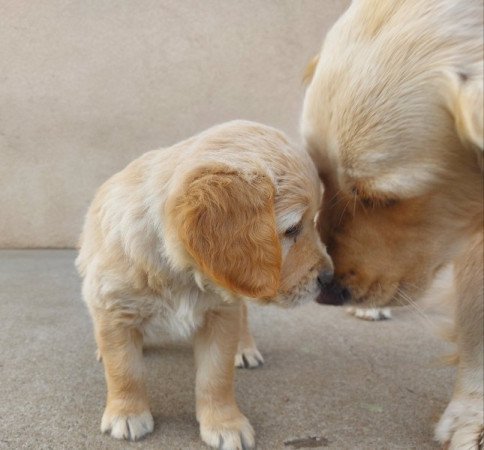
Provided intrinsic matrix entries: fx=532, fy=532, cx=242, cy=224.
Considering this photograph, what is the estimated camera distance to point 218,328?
163 cm

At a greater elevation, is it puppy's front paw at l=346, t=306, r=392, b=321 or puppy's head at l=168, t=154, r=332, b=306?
puppy's head at l=168, t=154, r=332, b=306

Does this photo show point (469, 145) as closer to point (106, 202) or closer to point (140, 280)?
point (140, 280)

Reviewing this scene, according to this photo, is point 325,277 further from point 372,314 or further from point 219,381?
point 372,314

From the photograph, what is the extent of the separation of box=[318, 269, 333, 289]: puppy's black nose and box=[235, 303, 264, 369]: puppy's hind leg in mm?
555

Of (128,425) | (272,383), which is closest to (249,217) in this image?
(128,425)

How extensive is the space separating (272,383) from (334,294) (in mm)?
535

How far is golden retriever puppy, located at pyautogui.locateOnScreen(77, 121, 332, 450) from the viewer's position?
1.32 metres

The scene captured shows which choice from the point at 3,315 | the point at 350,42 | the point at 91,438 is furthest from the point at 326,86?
the point at 3,315

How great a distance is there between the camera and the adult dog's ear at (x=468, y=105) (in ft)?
3.87

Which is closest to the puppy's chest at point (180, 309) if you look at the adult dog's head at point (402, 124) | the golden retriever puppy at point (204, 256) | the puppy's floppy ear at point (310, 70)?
the golden retriever puppy at point (204, 256)

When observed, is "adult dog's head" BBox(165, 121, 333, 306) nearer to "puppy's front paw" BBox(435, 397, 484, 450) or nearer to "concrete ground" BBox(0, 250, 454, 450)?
"concrete ground" BBox(0, 250, 454, 450)

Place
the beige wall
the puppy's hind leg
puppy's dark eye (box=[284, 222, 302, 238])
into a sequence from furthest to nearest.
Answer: the beige wall → the puppy's hind leg → puppy's dark eye (box=[284, 222, 302, 238])

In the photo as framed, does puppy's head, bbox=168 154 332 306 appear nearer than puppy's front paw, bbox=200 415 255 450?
Yes

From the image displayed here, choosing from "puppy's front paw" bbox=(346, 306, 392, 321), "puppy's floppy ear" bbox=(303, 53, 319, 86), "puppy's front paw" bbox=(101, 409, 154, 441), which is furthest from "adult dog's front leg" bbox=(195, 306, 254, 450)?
"puppy's front paw" bbox=(346, 306, 392, 321)
